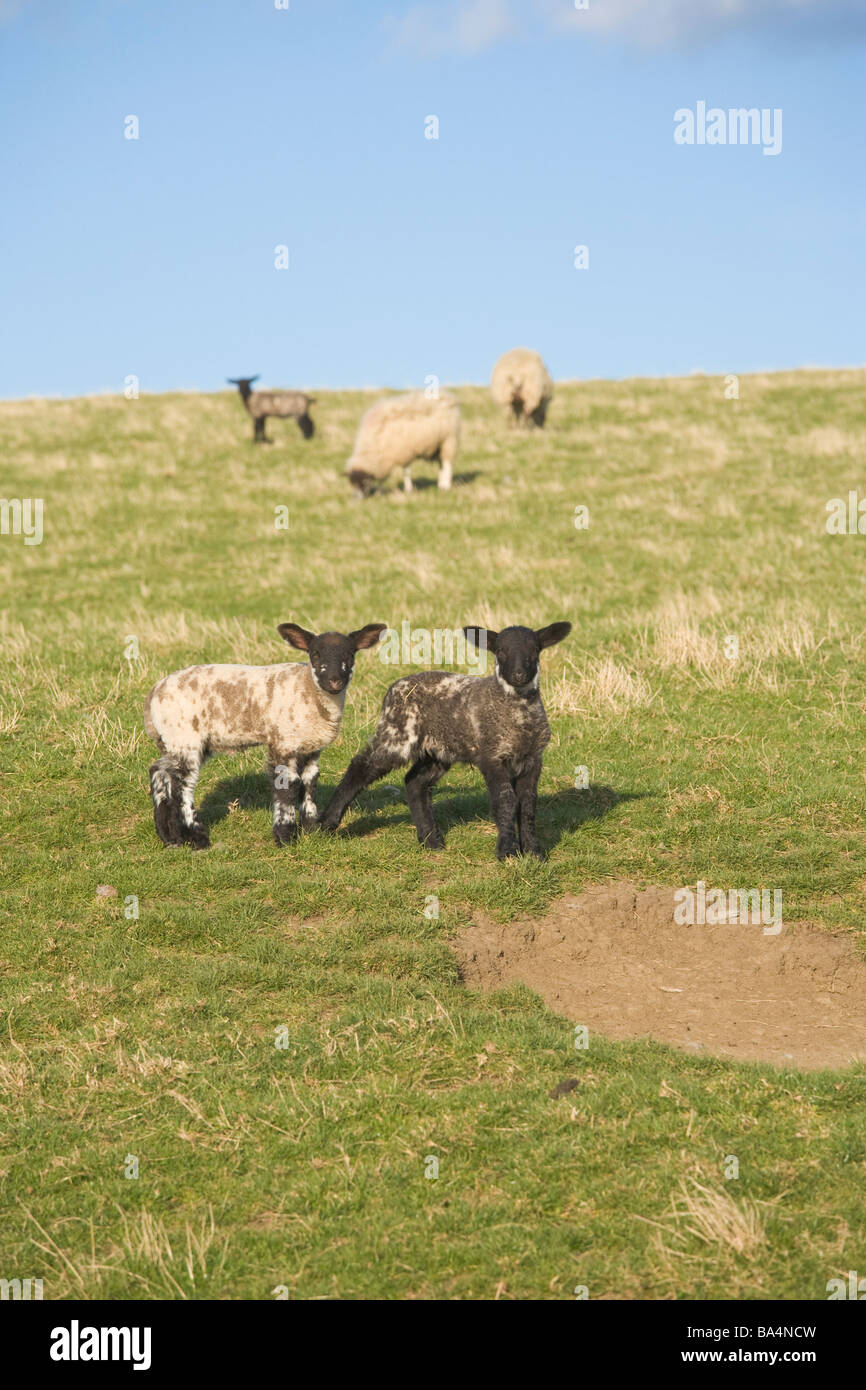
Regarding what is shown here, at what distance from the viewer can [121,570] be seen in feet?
83.2

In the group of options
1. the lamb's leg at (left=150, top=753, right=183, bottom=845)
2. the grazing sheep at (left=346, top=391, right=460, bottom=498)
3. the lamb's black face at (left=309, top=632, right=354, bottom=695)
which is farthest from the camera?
the grazing sheep at (left=346, top=391, right=460, bottom=498)

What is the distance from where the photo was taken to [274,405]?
3819cm

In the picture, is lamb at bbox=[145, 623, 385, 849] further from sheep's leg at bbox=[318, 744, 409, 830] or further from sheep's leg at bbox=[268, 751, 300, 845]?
sheep's leg at bbox=[318, 744, 409, 830]

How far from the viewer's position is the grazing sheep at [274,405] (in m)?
37.9

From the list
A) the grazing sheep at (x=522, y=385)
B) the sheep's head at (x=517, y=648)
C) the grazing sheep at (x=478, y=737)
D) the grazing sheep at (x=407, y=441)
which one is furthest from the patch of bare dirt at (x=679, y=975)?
the grazing sheep at (x=522, y=385)

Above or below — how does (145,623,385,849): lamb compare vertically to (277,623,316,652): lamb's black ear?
below

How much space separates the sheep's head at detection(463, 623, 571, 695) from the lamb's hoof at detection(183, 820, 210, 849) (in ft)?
9.80

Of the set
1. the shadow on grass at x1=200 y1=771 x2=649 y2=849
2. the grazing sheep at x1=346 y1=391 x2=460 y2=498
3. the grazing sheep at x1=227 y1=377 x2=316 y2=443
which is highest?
the grazing sheep at x1=227 y1=377 x2=316 y2=443

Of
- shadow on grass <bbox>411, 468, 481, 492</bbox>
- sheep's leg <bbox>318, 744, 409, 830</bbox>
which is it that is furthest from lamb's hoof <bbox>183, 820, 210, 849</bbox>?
shadow on grass <bbox>411, 468, 481, 492</bbox>

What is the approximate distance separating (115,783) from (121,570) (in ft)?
44.0

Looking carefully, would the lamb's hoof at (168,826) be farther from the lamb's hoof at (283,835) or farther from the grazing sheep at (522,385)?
the grazing sheep at (522,385)

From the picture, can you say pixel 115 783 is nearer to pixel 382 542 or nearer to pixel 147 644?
pixel 147 644

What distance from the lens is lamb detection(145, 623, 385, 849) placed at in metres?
10.9
